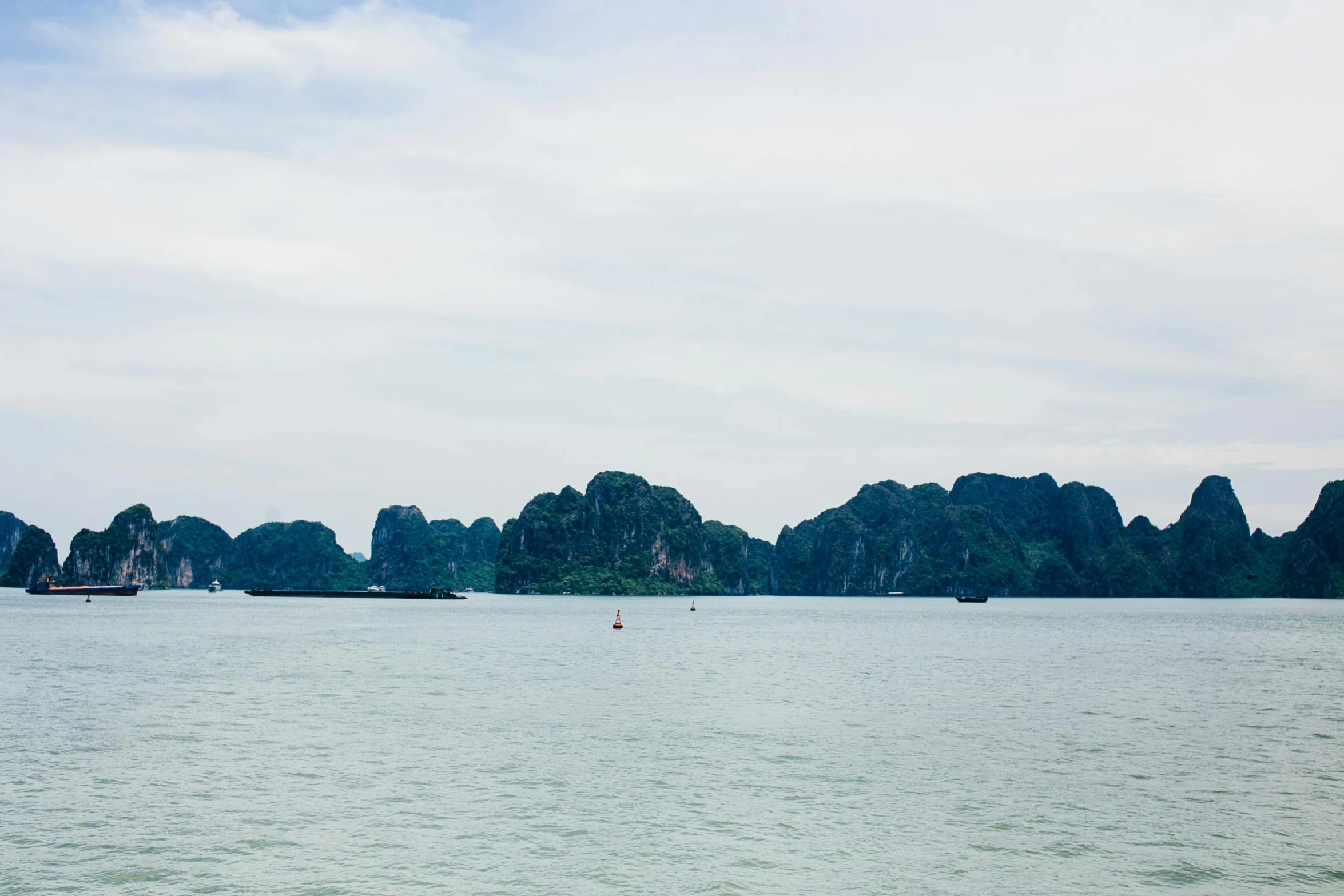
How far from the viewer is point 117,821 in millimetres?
29609

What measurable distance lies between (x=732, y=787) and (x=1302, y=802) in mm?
16994

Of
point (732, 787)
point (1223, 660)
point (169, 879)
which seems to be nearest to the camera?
point (169, 879)

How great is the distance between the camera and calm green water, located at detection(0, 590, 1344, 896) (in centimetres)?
2562

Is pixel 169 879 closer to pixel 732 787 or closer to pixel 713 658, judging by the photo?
pixel 732 787

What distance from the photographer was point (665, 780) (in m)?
35.7

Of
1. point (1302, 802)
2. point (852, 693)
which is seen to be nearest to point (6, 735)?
point (852, 693)

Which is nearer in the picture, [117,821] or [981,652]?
[117,821]

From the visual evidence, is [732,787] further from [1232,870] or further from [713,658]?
[713,658]

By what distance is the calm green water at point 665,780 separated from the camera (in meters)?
25.6

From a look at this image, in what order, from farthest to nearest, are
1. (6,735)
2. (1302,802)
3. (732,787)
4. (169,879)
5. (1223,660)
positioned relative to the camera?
(1223,660)
(6,735)
(732,787)
(1302,802)
(169,879)

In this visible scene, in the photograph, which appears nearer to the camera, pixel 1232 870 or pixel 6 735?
pixel 1232 870

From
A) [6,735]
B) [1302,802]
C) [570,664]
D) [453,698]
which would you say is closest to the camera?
[1302,802]

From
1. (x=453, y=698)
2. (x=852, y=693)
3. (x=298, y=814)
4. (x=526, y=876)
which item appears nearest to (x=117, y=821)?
(x=298, y=814)

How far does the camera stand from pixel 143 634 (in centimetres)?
11769
